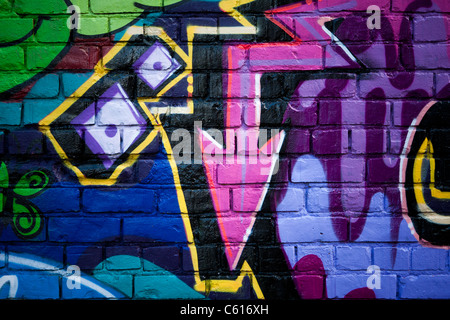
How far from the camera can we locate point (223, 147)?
115cm

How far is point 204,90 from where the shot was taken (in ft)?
3.75

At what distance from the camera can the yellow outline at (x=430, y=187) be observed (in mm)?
1143

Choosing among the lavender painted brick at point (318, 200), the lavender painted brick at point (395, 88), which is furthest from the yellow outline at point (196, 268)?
the lavender painted brick at point (395, 88)

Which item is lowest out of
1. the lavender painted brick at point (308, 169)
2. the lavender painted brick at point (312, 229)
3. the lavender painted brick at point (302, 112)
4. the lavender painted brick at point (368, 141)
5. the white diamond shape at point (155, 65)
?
the lavender painted brick at point (312, 229)

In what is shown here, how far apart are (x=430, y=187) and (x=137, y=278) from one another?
134 cm

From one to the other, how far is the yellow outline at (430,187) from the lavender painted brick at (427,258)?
0.13 m

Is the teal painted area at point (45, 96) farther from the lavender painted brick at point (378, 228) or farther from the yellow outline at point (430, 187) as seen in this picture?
the yellow outline at point (430, 187)

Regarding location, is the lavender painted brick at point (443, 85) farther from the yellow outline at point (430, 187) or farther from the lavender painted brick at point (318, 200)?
the lavender painted brick at point (318, 200)

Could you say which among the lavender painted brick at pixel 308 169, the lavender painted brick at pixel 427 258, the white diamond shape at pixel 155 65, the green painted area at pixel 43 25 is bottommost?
the lavender painted brick at pixel 427 258

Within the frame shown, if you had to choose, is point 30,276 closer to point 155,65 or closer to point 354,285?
point 155,65

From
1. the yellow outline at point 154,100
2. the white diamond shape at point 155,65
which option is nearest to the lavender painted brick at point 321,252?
the yellow outline at point 154,100

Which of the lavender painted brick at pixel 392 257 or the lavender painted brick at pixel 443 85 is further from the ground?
the lavender painted brick at pixel 443 85

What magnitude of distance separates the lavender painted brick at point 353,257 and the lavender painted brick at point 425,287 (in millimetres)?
181

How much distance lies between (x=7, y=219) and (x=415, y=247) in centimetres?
178
